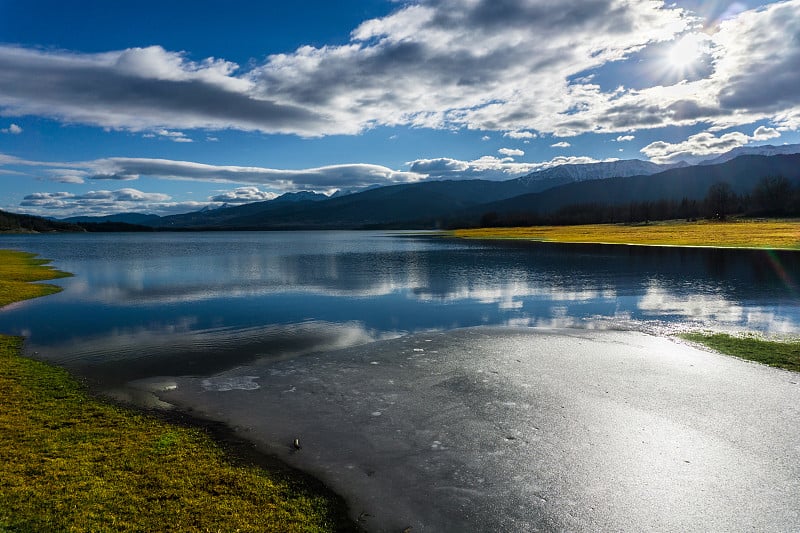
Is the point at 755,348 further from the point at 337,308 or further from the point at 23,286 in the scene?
the point at 23,286

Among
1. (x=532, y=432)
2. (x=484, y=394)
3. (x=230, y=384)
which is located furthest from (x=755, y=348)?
(x=230, y=384)

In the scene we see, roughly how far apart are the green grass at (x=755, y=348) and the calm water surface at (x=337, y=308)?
2.66 metres

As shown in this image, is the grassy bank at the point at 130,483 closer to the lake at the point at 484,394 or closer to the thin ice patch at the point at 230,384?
the lake at the point at 484,394

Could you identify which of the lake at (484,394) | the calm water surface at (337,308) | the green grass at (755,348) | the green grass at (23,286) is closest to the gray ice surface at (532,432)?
the lake at (484,394)

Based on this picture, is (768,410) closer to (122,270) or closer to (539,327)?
(539,327)

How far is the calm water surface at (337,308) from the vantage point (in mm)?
21203

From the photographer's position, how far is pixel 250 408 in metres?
13.9

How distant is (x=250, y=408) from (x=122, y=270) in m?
56.2

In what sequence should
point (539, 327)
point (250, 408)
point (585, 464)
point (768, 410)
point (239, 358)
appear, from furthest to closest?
point (539, 327) < point (239, 358) < point (250, 408) < point (768, 410) < point (585, 464)

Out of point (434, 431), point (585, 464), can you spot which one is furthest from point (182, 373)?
point (585, 464)

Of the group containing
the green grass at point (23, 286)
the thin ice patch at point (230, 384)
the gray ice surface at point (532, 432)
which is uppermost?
the green grass at point (23, 286)

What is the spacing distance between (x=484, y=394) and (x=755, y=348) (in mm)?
13176

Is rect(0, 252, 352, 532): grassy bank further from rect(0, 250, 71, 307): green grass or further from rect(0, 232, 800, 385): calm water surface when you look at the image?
rect(0, 250, 71, 307): green grass

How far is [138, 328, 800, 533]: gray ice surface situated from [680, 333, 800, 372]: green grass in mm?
1005
